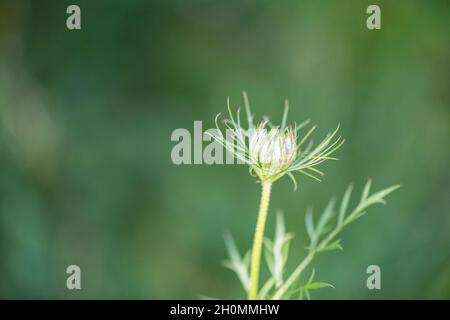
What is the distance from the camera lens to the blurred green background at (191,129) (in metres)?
1.44

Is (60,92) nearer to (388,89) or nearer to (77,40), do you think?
(77,40)

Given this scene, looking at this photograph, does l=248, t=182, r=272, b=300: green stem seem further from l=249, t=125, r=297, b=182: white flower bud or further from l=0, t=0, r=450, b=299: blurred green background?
l=0, t=0, r=450, b=299: blurred green background

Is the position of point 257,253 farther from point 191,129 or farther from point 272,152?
point 191,129

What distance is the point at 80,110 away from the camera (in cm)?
150

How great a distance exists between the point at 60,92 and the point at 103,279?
0.48m

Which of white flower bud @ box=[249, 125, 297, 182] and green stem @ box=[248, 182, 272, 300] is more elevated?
white flower bud @ box=[249, 125, 297, 182]

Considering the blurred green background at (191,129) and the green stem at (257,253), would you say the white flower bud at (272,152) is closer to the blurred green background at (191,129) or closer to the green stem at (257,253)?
the green stem at (257,253)

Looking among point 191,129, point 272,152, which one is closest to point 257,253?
point 272,152

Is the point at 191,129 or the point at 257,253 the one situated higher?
the point at 191,129

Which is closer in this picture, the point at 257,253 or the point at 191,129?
the point at 257,253

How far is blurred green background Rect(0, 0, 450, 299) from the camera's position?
1442mm

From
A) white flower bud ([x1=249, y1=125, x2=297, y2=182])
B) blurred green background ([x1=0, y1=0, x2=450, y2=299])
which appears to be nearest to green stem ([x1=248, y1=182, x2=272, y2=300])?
white flower bud ([x1=249, y1=125, x2=297, y2=182])

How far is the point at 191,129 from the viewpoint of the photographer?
59.9 inches
